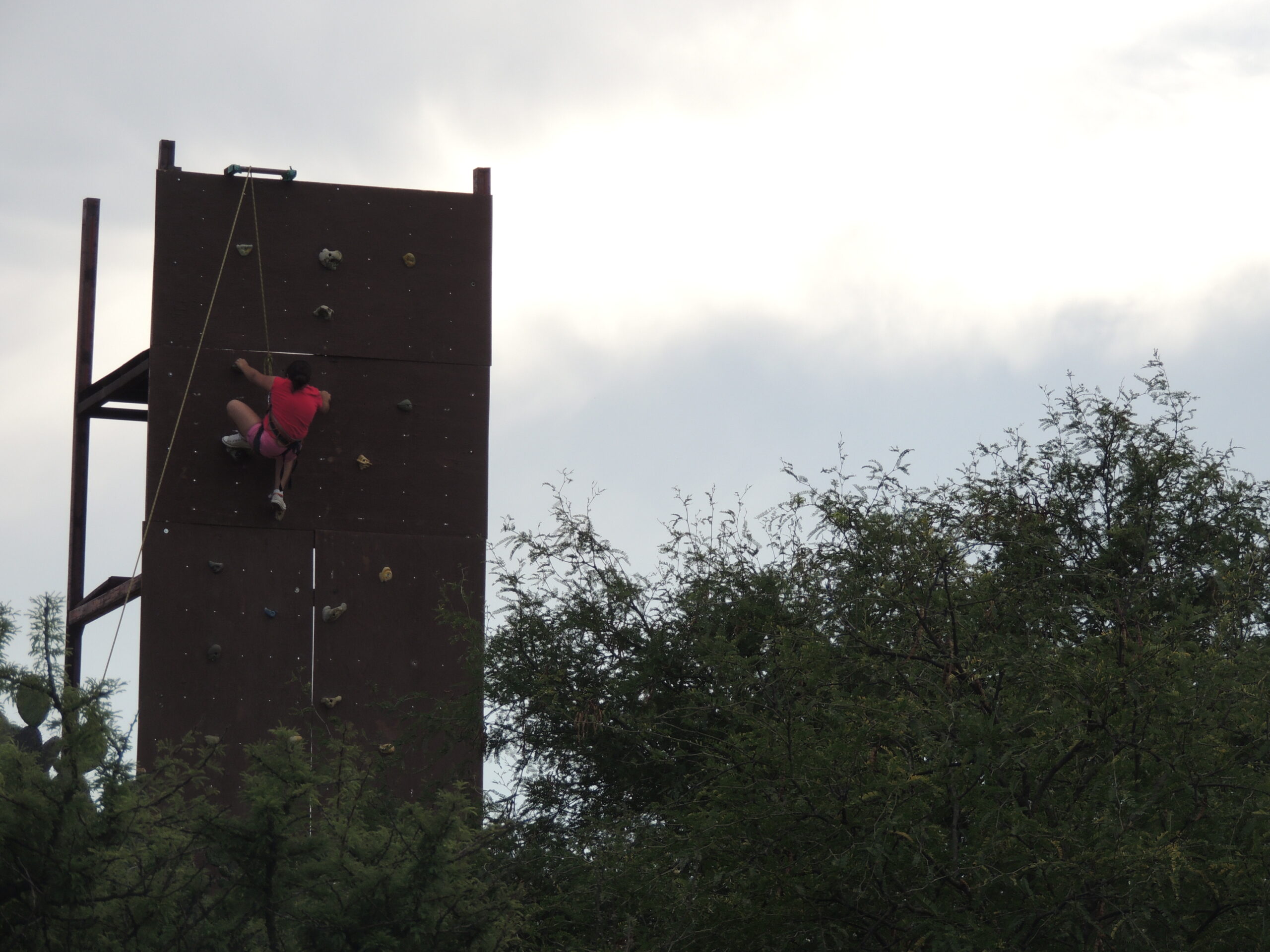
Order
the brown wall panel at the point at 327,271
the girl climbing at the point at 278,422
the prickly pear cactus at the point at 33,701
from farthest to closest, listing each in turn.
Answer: the brown wall panel at the point at 327,271
the girl climbing at the point at 278,422
the prickly pear cactus at the point at 33,701

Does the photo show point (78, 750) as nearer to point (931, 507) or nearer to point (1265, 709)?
point (1265, 709)

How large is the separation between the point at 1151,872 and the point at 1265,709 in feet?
4.99

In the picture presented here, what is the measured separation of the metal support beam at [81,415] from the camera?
632 inches

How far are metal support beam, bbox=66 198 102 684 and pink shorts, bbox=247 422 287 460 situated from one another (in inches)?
81.4

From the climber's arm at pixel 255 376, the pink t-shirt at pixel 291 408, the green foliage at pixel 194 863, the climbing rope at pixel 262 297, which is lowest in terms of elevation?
the green foliage at pixel 194 863

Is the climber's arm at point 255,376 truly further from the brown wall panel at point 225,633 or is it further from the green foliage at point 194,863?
the green foliage at point 194,863

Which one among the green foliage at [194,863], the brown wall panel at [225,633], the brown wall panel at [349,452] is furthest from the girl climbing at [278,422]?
the green foliage at [194,863]

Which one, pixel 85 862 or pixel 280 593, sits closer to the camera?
pixel 85 862

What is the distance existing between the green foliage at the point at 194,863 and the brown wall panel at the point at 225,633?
8.05m

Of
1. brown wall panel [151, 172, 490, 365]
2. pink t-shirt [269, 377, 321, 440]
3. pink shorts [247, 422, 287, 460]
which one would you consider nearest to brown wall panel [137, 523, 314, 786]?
pink shorts [247, 422, 287, 460]

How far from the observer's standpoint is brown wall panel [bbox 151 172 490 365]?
51.6 ft

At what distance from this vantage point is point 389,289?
16.3 meters

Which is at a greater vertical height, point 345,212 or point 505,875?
point 345,212

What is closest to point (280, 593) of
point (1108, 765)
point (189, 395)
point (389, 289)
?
point (189, 395)
